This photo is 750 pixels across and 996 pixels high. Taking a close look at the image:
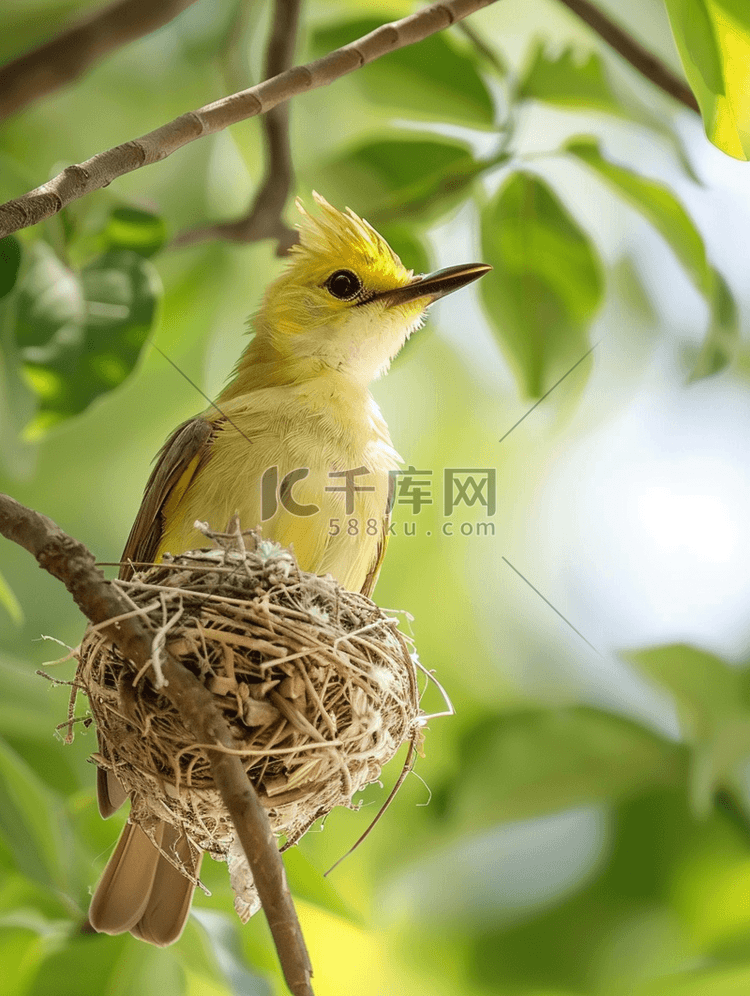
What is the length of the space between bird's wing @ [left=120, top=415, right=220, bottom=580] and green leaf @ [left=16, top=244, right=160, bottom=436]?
295mm

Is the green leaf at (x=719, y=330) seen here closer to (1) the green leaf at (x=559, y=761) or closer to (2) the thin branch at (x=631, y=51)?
(2) the thin branch at (x=631, y=51)

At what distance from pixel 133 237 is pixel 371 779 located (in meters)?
1.54

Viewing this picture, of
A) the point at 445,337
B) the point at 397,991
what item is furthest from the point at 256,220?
the point at 397,991

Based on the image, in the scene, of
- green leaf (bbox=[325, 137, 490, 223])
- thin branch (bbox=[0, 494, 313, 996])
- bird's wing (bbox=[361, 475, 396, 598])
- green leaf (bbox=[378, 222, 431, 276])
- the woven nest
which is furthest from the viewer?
green leaf (bbox=[378, 222, 431, 276])

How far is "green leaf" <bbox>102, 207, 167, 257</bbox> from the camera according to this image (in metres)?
2.59

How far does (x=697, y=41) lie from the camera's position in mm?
1664

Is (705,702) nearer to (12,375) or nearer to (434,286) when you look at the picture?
(434,286)

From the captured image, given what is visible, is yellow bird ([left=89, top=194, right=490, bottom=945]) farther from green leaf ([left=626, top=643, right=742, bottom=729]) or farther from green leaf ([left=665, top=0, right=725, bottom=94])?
green leaf ([left=626, top=643, right=742, bottom=729])

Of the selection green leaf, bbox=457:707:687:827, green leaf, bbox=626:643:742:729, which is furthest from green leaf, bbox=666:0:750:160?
green leaf, bbox=457:707:687:827

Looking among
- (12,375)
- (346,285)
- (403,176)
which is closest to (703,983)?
(346,285)

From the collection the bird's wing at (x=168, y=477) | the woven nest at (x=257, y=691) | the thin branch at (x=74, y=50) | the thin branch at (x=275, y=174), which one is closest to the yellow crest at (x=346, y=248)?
the thin branch at (x=275, y=174)

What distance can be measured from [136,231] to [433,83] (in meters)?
0.86

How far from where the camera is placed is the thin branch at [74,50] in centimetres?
248

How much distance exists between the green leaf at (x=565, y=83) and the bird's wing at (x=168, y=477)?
1.23 m
